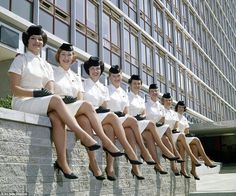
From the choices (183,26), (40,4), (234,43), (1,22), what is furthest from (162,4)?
(234,43)

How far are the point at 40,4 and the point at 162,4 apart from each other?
13495 mm

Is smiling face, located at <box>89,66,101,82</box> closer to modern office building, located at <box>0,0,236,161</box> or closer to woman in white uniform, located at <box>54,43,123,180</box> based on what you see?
woman in white uniform, located at <box>54,43,123,180</box>

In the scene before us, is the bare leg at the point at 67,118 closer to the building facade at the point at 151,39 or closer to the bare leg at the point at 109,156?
the bare leg at the point at 109,156

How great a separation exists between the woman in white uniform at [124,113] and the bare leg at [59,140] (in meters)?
1.65

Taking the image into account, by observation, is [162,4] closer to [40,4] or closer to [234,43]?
[40,4]

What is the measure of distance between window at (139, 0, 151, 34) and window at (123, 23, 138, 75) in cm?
123

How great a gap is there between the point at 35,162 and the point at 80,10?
11.1m

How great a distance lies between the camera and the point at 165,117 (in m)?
8.38

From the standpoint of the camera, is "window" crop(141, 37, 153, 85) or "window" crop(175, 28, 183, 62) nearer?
"window" crop(141, 37, 153, 85)

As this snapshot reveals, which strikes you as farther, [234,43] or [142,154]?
[234,43]

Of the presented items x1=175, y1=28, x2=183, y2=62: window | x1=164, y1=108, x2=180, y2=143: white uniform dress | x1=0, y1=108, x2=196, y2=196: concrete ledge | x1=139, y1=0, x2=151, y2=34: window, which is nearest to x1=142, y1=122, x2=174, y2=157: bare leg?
x1=0, y1=108, x2=196, y2=196: concrete ledge

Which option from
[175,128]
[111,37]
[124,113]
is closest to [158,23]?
[111,37]

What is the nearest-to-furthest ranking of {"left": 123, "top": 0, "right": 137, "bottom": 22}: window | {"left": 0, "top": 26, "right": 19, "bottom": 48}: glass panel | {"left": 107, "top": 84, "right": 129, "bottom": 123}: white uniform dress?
{"left": 107, "top": 84, "right": 129, "bottom": 123}: white uniform dress < {"left": 0, "top": 26, "right": 19, "bottom": 48}: glass panel < {"left": 123, "top": 0, "right": 137, "bottom": 22}: window

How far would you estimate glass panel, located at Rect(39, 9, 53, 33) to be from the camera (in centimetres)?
1206
